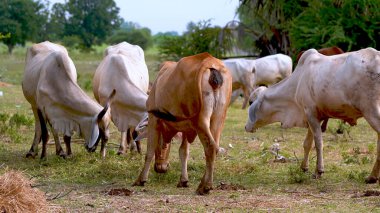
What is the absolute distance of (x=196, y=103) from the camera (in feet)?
27.8

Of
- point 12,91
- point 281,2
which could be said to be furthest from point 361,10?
point 12,91

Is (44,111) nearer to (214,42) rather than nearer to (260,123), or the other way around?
(260,123)

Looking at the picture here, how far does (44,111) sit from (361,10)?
13.1 meters

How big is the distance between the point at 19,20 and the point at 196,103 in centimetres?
5042

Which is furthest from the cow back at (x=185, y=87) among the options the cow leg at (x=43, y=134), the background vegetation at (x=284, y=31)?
the background vegetation at (x=284, y=31)

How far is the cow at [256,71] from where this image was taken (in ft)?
76.0

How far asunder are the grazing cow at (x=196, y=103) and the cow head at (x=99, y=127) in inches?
70.2

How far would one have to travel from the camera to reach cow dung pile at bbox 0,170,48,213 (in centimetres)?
668

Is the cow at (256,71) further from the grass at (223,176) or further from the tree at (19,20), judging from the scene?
the tree at (19,20)

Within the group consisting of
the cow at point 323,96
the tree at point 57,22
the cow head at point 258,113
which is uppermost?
the cow at point 323,96

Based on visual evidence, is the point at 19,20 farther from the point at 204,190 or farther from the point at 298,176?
the point at 204,190

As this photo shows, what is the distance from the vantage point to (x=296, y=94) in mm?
10477

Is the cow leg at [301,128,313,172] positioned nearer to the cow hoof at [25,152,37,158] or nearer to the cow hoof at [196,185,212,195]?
the cow hoof at [196,185,212,195]

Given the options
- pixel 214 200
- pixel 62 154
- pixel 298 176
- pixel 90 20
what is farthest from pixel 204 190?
pixel 90 20
